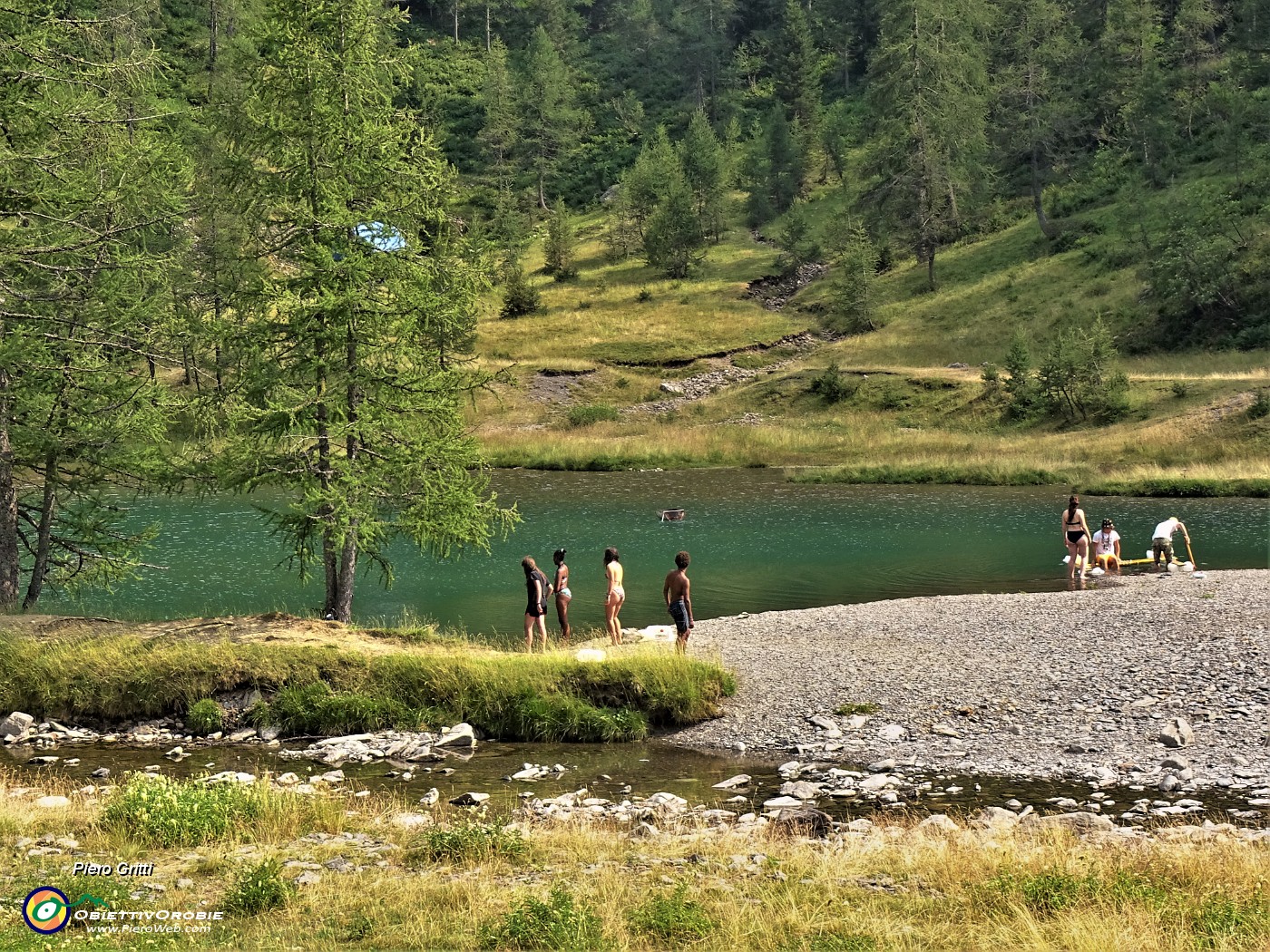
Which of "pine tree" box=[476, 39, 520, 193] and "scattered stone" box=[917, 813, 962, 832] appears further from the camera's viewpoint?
"pine tree" box=[476, 39, 520, 193]

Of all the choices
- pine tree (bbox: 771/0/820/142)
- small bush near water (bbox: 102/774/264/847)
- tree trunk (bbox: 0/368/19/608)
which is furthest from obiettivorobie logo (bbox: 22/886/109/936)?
pine tree (bbox: 771/0/820/142)

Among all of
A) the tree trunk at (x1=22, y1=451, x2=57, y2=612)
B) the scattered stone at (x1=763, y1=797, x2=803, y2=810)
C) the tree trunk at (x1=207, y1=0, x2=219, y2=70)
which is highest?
the tree trunk at (x1=207, y1=0, x2=219, y2=70)

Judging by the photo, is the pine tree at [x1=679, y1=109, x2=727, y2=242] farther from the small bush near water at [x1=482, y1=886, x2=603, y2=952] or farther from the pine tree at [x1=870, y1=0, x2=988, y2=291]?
the small bush near water at [x1=482, y1=886, x2=603, y2=952]

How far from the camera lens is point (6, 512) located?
22828 millimetres

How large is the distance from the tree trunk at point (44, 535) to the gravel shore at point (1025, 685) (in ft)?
47.9

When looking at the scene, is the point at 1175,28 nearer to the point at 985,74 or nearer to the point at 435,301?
the point at 985,74

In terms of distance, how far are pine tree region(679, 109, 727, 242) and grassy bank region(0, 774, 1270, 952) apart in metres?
114

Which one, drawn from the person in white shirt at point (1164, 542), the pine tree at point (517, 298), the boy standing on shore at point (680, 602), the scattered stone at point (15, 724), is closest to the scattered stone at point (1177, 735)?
the boy standing on shore at point (680, 602)

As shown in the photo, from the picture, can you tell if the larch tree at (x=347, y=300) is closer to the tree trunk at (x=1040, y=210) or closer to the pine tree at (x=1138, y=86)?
the tree trunk at (x=1040, y=210)

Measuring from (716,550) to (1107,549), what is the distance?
13.6 m

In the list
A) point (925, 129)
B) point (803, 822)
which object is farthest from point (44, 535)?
point (925, 129)

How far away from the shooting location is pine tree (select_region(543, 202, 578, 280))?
375ft

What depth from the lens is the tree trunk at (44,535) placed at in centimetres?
2344

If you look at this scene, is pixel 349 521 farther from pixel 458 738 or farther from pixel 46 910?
pixel 46 910
